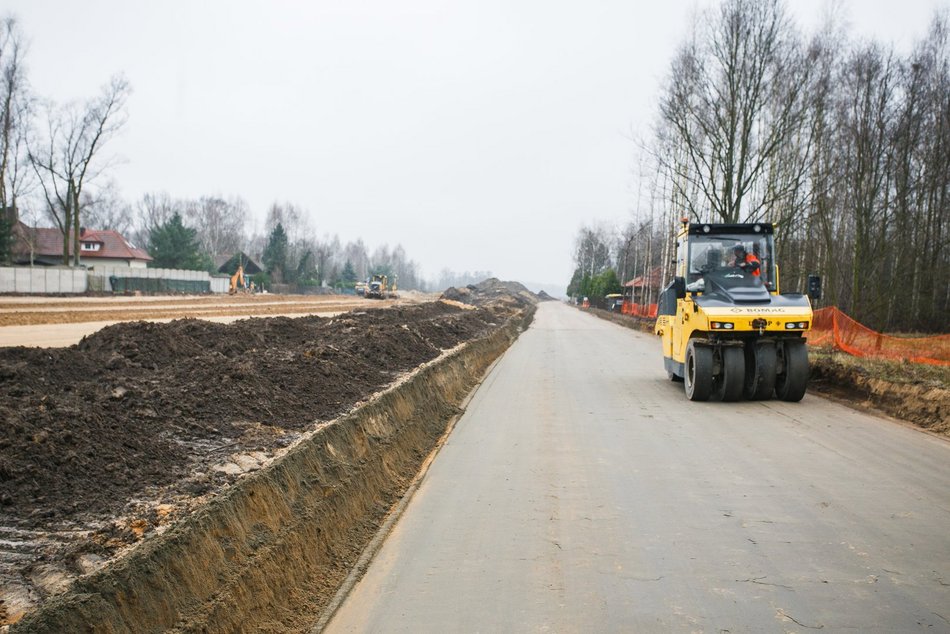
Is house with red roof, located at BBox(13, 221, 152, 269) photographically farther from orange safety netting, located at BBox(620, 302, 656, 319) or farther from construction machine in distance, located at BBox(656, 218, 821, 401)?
construction machine in distance, located at BBox(656, 218, 821, 401)

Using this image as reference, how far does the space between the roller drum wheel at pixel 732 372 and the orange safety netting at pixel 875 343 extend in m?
7.01

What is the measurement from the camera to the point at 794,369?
12.9 metres

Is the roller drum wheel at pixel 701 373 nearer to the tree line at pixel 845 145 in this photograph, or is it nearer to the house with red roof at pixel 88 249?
the tree line at pixel 845 145

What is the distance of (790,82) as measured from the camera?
3206 centimetres

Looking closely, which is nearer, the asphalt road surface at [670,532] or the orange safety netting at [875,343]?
the asphalt road surface at [670,532]

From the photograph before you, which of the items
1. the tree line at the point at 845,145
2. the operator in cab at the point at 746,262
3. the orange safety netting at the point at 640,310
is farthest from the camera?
the orange safety netting at the point at 640,310

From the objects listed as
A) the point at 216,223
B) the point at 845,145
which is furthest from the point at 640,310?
the point at 216,223

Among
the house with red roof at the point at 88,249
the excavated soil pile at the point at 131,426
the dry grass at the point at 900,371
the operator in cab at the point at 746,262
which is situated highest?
the house with red roof at the point at 88,249

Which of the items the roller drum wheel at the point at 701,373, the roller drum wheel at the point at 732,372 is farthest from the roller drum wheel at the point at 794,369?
the roller drum wheel at the point at 701,373

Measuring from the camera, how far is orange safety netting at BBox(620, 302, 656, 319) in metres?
47.7

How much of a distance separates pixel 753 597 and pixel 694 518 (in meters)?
A: 1.68

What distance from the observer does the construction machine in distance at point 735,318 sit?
12.7 m

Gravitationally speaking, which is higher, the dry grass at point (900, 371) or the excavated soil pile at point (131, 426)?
the excavated soil pile at point (131, 426)

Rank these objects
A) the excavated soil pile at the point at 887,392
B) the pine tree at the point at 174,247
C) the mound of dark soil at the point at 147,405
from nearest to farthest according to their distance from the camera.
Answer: the mound of dark soil at the point at 147,405 < the excavated soil pile at the point at 887,392 < the pine tree at the point at 174,247
